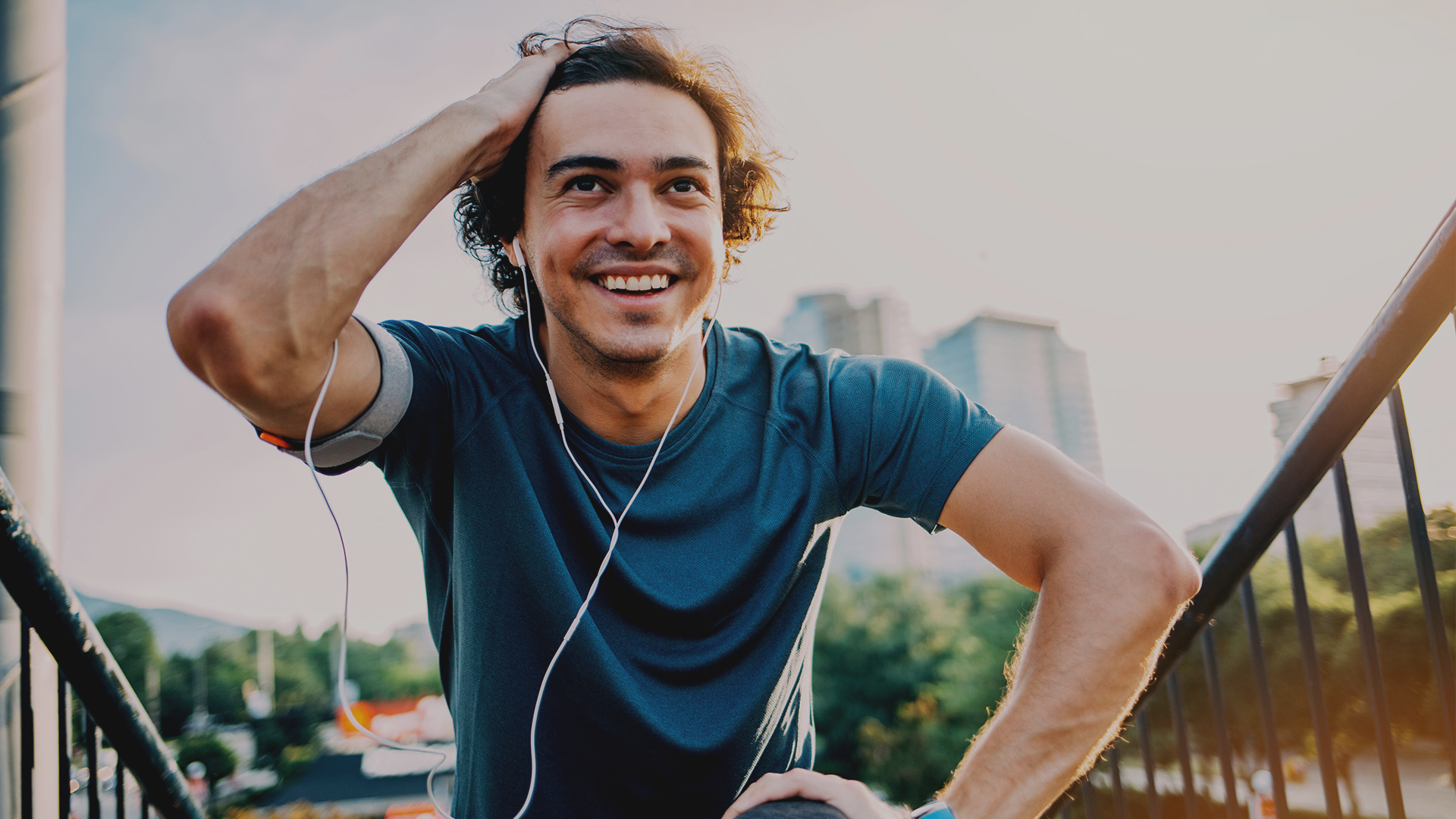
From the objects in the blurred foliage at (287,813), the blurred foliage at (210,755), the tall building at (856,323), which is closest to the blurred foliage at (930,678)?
the blurred foliage at (287,813)

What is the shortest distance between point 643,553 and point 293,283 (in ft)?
2.56

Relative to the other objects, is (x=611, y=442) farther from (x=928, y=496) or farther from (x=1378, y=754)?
(x=1378, y=754)

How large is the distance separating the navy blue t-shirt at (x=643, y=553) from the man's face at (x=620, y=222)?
179mm

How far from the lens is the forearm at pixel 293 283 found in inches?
51.8

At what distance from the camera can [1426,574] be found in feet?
4.67

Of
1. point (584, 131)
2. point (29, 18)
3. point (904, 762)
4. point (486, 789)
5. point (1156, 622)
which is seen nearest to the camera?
point (1156, 622)

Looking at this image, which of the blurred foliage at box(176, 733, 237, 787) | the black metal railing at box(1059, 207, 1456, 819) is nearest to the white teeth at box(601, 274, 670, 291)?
the black metal railing at box(1059, 207, 1456, 819)

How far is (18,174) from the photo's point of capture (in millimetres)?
2670

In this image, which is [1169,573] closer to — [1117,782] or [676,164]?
[1117,782]

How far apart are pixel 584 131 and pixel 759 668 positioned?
3.80 ft

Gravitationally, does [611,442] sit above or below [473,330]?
below

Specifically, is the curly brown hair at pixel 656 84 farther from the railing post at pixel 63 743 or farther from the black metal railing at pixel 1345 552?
the black metal railing at pixel 1345 552

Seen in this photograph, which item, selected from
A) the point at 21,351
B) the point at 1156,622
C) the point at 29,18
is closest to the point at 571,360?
the point at 1156,622

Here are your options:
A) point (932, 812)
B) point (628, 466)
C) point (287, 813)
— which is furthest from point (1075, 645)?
point (287, 813)
